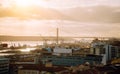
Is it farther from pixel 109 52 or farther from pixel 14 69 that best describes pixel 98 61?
pixel 14 69

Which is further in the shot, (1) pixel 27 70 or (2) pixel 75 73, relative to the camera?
(1) pixel 27 70

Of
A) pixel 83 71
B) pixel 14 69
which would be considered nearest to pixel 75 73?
pixel 83 71

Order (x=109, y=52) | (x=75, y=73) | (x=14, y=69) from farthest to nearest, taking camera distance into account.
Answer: (x=109, y=52) → (x=14, y=69) → (x=75, y=73)

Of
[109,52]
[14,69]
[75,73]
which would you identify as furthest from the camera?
[109,52]

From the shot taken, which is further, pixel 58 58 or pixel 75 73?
pixel 58 58

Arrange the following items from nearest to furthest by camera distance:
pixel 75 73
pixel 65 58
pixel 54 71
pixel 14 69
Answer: pixel 75 73 → pixel 54 71 → pixel 14 69 → pixel 65 58

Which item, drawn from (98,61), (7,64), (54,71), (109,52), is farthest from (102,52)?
(54,71)

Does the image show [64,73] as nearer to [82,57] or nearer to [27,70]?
[27,70]

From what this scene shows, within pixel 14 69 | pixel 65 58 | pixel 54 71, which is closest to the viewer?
pixel 54 71
